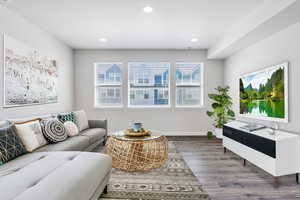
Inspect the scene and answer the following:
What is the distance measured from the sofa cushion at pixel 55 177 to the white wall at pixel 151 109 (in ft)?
9.72

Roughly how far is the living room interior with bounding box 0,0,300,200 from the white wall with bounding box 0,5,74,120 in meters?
0.02

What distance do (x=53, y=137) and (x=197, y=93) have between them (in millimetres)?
3867

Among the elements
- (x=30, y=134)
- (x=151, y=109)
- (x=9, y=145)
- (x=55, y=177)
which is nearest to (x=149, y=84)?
(x=151, y=109)

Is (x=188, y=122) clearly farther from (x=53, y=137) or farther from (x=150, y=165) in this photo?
(x=53, y=137)

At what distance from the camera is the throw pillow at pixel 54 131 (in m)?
2.50

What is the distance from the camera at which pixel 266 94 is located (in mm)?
2861

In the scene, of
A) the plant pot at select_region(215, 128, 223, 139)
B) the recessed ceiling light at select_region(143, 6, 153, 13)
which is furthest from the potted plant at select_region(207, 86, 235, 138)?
the recessed ceiling light at select_region(143, 6, 153, 13)

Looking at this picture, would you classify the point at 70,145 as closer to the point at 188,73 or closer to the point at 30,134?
the point at 30,134

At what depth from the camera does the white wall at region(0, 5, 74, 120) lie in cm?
253

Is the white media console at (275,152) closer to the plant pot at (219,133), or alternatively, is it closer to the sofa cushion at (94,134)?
the plant pot at (219,133)

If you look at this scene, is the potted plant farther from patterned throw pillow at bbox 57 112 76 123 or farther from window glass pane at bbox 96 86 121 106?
patterned throw pillow at bbox 57 112 76 123

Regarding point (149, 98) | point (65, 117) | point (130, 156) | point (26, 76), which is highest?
point (26, 76)

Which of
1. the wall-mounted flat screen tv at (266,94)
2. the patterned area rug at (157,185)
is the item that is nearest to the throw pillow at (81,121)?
the patterned area rug at (157,185)

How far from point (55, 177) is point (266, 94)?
323cm
